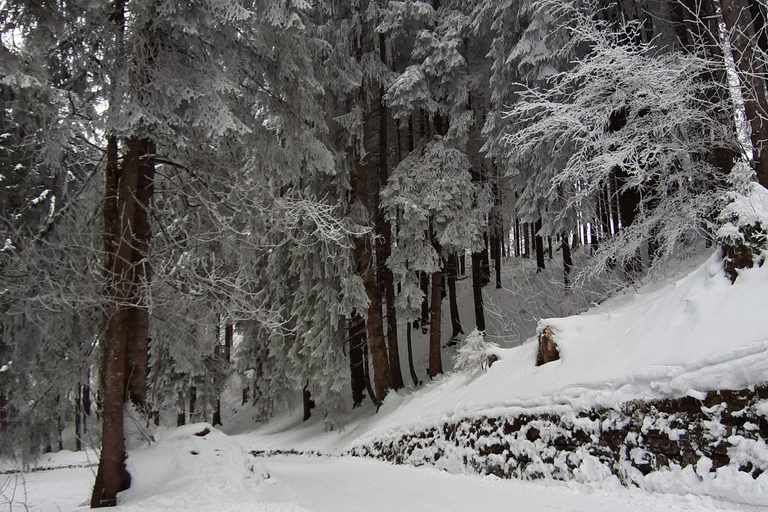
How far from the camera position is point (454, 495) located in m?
5.18

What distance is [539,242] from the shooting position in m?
18.7

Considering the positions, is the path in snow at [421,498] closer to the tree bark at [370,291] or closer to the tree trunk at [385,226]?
the tree bark at [370,291]

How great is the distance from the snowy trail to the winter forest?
0.18m

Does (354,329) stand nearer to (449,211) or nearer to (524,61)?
(449,211)

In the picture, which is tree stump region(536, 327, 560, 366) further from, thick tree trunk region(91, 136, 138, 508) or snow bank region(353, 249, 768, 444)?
thick tree trunk region(91, 136, 138, 508)

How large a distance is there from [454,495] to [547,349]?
2070 mm

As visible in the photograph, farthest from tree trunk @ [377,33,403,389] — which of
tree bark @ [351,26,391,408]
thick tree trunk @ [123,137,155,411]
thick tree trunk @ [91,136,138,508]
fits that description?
thick tree trunk @ [91,136,138,508]

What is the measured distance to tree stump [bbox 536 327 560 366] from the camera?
18.9ft

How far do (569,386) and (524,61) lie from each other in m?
7.53

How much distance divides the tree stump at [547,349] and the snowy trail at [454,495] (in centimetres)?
149

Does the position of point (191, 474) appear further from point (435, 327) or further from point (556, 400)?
point (435, 327)

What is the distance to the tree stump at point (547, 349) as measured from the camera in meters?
5.77

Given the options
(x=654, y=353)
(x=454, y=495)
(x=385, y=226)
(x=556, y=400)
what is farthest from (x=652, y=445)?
(x=385, y=226)

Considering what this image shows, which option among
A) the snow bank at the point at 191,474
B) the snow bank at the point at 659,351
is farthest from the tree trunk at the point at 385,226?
the snow bank at the point at 191,474
